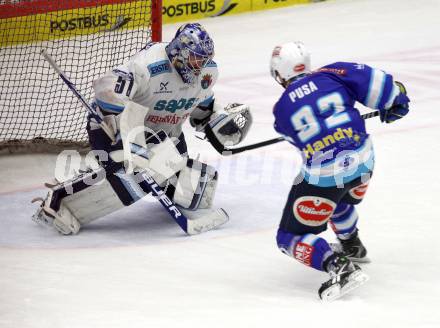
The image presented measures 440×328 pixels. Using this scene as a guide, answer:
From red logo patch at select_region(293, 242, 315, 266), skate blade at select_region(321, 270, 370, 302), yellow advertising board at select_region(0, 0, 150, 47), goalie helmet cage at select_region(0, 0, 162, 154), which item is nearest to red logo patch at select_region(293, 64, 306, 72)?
red logo patch at select_region(293, 242, 315, 266)

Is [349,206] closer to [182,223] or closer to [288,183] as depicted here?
[182,223]

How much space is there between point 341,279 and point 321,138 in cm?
51

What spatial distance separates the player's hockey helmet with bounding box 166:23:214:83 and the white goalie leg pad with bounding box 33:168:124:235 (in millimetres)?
595

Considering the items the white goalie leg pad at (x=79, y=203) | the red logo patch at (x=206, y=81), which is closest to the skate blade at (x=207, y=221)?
the white goalie leg pad at (x=79, y=203)

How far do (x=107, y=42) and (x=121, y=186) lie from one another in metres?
2.84

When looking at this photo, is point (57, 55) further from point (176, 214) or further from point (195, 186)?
point (176, 214)

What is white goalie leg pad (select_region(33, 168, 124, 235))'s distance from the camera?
15.6ft

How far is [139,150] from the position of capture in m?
4.68

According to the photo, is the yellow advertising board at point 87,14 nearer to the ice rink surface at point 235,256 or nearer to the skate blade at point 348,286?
the ice rink surface at point 235,256

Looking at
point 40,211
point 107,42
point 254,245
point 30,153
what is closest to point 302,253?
point 254,245

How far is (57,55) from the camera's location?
7602mm

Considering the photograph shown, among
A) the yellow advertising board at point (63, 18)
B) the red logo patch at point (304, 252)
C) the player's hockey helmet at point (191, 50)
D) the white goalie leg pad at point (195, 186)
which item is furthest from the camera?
the yellow advertising board at point (63, 18)

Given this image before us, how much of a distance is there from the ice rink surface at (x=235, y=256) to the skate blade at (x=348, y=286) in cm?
4

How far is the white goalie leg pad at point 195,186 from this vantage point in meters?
4.89
